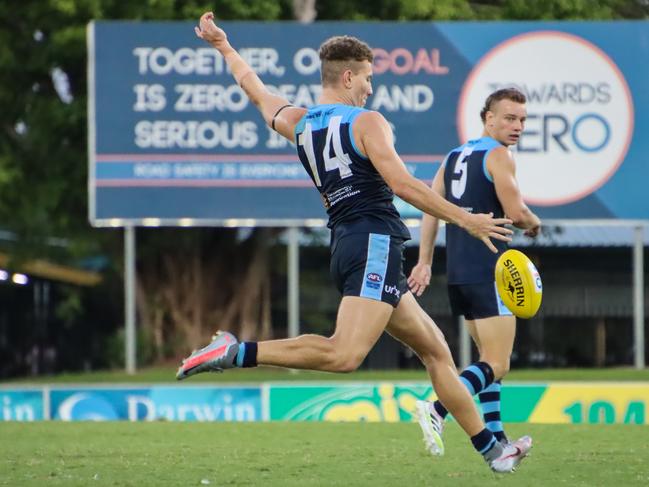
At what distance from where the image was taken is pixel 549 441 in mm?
10023

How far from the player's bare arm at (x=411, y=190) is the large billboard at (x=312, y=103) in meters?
12.7

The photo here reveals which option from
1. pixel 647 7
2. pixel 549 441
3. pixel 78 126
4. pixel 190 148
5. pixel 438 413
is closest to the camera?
pixel 438 413

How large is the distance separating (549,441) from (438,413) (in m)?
1.56

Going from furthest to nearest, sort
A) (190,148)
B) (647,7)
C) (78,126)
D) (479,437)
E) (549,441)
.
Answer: (647,7) < (78,126) < (190,148) < (549,441) < (479,437)

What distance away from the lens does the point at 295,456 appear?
893 cm

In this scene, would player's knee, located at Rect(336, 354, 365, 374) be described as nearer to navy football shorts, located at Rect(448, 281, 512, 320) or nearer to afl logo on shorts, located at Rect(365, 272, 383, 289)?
afl logo on shorts, located at Rect(365, 272, 383, 289)

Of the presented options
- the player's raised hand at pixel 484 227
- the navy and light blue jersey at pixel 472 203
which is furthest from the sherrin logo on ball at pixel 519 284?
the player's raised hand at pixel 484 227

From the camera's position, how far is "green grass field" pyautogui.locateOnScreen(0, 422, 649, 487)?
757 centimetres

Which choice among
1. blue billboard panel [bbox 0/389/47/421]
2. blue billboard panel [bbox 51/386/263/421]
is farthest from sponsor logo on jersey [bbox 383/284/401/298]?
blue billboard panel [bbox 0/389/47/421]

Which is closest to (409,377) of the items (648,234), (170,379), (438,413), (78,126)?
(170,379)

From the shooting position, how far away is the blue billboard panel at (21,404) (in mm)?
17203

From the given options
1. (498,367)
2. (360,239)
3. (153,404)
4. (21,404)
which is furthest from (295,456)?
(21,404)

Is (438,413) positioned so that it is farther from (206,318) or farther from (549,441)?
(206,318)

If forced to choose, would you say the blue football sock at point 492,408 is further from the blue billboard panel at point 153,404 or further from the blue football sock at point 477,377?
the blue billboard panel at point 153,404
